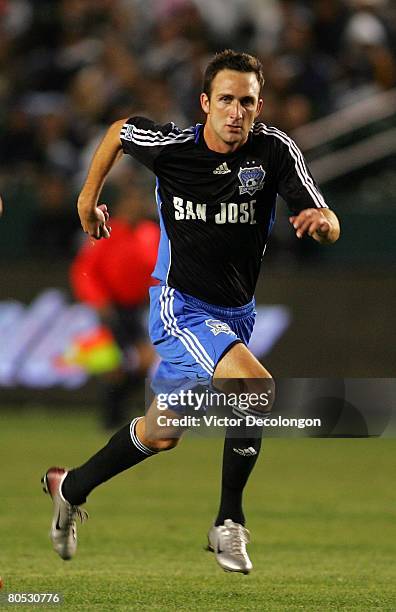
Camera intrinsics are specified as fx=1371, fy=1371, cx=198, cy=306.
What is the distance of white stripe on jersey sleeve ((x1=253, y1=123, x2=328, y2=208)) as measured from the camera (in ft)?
19.6

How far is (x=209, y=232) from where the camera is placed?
6.29 metres

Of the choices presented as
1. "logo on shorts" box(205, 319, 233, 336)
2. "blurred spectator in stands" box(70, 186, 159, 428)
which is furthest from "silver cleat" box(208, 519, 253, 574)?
"blurred spectator in stands" box(70, 186, 159, 428)

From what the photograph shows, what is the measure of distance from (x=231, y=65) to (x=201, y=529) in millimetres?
3049

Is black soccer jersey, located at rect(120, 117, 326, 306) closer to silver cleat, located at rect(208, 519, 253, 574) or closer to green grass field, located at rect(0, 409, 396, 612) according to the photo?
silver cleat, located at rect(208, 519, 253, 574)

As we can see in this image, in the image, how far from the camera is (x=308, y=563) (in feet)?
22.5

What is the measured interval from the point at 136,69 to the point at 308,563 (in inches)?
385

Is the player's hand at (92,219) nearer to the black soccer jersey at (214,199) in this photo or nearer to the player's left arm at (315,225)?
the black soccer jersey at (214,199)

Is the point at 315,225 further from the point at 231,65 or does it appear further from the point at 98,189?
the point at 98,189

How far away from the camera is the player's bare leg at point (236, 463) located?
5.82 metres

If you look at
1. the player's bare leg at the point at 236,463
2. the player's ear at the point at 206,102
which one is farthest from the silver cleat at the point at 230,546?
the player's ear at the point at 206,102

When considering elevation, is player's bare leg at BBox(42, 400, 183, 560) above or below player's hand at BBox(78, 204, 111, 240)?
below

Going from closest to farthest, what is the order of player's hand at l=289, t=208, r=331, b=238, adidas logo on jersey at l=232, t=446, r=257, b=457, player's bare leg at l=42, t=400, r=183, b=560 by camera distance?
1. player's hand at l=289, t=208, r=331, b=238
2. adidas logo on jersey at l=232, t=446, r=257, b=457
3. player's bare leg at l=42, t=400, r=183, b=560

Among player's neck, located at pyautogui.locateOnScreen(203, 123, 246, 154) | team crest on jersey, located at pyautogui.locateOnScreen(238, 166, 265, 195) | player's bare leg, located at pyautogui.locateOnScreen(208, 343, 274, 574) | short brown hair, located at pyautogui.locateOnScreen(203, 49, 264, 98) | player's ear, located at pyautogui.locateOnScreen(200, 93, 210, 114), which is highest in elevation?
short brown hair, located at pyautogui.locateOnScreen(203, 49, 264, 98)

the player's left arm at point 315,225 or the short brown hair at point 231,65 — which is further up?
the short brown hair at point 231,65
